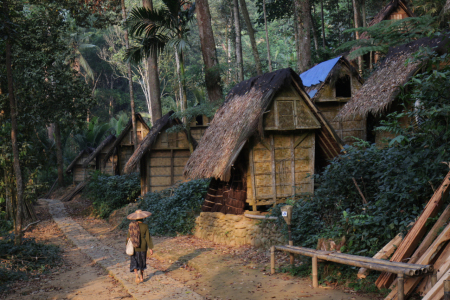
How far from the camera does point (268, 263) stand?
7.81 meters

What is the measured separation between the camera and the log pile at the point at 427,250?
4297mm

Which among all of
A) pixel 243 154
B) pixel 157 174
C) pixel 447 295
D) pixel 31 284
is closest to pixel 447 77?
pixel 447 295

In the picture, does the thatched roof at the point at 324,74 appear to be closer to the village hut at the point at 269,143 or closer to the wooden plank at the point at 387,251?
the village hut at the point at 269,143

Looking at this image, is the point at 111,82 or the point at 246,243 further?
the point at 111,82

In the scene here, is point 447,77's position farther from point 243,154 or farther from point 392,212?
point 243,154

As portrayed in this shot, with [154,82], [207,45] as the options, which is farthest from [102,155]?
[207,45]

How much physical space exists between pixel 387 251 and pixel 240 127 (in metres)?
5.08

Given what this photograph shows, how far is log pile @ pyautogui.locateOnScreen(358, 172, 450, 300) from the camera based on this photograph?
430cm

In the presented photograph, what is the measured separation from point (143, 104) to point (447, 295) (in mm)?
41563

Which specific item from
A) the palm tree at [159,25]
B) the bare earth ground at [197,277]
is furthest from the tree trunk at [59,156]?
the bare earth ground at [197,277]

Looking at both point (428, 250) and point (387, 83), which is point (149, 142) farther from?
point (428, 250)

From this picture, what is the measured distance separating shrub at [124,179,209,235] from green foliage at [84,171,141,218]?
369cm

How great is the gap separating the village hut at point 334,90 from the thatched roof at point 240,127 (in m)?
4.22

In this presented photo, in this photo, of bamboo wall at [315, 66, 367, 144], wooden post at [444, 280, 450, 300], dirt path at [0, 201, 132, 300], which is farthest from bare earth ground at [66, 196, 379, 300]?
bamboo wall at [315, 66, 367, 144]
